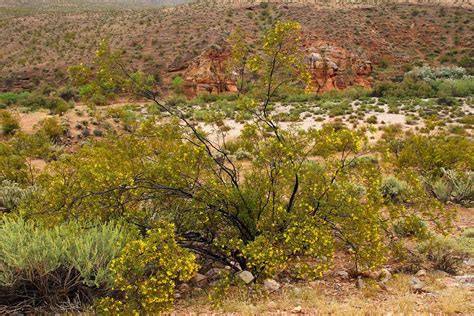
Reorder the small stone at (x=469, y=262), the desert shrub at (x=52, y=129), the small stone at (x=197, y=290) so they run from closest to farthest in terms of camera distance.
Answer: the small stone at (x=197, y=290), the small stone at (x=469, y=262), the desert shrub at (x=52, y=129)

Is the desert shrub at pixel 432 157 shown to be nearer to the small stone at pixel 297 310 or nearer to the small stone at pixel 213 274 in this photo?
the small stone at pixel 213 274

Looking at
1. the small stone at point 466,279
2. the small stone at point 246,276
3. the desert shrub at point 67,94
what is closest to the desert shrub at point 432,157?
the small stone at point 466,279

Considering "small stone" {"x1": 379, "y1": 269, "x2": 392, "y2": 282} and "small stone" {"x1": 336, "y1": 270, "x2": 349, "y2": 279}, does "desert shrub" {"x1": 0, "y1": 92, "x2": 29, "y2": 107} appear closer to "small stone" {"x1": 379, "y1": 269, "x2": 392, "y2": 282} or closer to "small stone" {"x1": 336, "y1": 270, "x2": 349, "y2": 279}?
"small stone" {"x1": 336, "y1": 270, "x2": 349, "y2": 279}

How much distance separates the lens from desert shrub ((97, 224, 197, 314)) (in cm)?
381

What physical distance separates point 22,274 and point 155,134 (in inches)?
95.4

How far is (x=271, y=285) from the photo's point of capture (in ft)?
16.5

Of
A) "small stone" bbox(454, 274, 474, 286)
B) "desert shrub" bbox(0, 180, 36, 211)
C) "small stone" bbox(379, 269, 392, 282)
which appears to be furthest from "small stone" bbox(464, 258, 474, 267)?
"desert shrub" bbox(0, 180, 36, 211)

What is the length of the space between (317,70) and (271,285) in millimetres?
39591

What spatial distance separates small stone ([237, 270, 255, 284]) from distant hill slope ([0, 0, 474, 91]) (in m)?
41.3

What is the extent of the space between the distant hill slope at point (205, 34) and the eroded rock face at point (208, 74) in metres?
2.69

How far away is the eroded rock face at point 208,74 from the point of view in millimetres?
39938

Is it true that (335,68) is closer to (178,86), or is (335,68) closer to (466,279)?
(178,86)

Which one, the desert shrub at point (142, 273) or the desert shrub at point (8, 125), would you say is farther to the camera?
the desert shrub at point (8, 125)

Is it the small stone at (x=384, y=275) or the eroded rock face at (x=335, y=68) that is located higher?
the small stone at (x=384, y=275)
